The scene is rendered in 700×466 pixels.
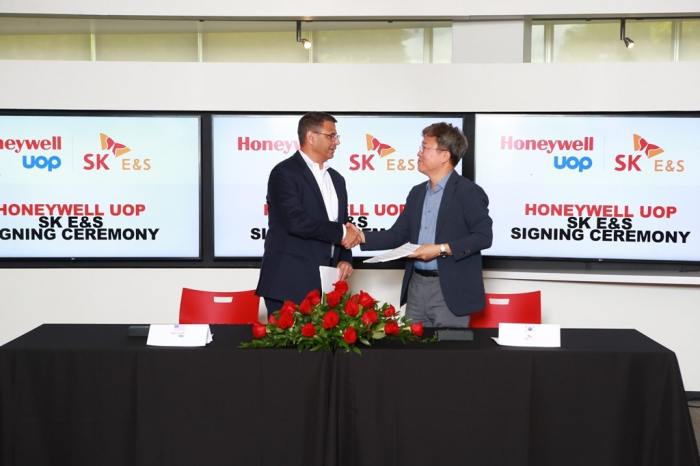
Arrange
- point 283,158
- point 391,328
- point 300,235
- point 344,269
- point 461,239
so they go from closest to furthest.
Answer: point 391,328, point 461,239, point 300,235, point 344,269, point 283,158

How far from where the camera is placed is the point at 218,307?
4.39 metres

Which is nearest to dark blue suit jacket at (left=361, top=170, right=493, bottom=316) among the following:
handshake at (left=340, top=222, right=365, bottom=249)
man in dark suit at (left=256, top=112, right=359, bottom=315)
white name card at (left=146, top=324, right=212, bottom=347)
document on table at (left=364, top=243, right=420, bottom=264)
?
document on table at (left=364, top=243, right=420, bottom=264)

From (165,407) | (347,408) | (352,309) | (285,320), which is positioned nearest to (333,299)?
(352,309)

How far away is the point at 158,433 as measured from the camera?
304 centimetres

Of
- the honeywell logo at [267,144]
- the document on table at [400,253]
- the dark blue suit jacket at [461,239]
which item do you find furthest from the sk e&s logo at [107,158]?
the document on table at [400,253]

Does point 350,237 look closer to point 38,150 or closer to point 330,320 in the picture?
point 330,320

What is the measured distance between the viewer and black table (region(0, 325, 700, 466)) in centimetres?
303

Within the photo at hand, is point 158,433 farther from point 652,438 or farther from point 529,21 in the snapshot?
point 529,21

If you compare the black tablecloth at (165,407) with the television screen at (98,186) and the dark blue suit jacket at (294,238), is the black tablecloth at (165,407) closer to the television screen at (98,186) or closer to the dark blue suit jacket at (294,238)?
the dark blue suit jacket at (294,238)

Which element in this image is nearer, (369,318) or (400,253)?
(369,318)

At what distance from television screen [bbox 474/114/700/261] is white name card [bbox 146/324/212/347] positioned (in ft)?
10.1

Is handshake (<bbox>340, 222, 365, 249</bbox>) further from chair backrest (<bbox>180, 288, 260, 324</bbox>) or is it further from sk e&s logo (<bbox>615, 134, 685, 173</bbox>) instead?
sk e&s logo (<bbox>615, 134, 685, 173</bbox>)

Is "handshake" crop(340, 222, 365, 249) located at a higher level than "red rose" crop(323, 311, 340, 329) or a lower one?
higher

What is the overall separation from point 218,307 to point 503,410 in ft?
6.15
